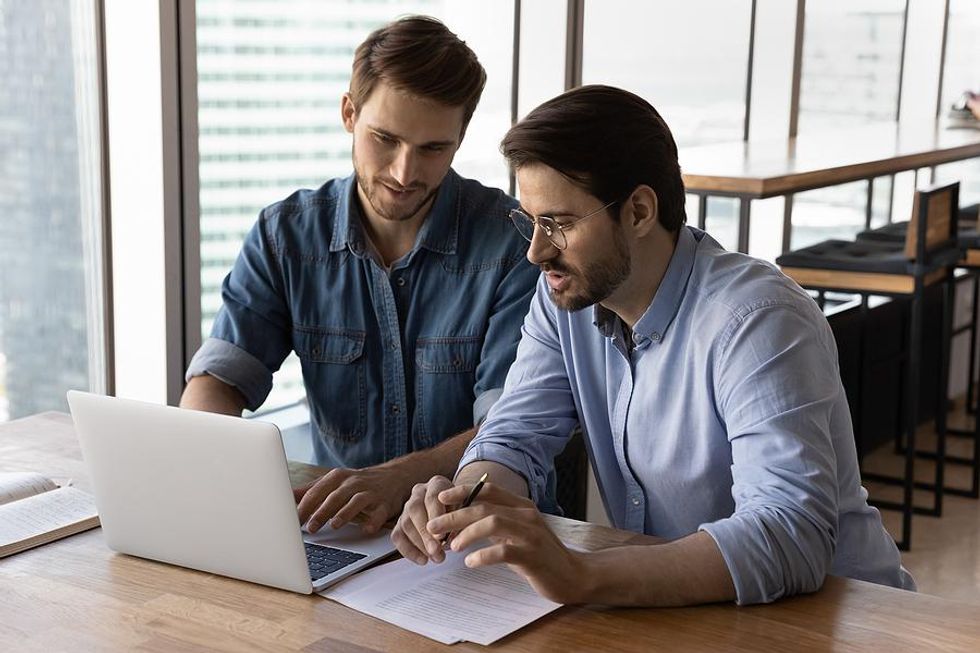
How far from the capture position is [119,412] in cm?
153

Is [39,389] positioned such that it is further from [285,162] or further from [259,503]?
[259,503]

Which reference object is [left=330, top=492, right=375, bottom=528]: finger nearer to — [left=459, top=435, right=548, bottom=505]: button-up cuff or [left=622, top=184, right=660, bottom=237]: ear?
[left=459, top=435, right=548, bottom=505]: button-up cuff

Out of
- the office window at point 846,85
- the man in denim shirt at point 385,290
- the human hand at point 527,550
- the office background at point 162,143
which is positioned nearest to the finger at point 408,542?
the human hand at point 527,550

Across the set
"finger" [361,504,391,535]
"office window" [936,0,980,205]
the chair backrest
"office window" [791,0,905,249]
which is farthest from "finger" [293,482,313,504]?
"office window" [936,0,980,205]

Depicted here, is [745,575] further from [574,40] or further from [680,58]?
[680,58]

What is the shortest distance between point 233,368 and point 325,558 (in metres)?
0.72

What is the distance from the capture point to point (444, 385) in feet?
7.30

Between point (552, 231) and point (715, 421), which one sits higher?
point (552, 231)

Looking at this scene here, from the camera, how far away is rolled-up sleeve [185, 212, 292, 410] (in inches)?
88.2

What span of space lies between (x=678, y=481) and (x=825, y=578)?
0.93 feet

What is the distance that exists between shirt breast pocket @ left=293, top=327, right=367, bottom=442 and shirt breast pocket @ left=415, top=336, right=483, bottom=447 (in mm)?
110

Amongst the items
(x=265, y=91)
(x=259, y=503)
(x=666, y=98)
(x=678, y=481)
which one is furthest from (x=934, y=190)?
(x=259, y=503)

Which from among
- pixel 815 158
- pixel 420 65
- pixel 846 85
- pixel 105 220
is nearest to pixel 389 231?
pixel 420 65

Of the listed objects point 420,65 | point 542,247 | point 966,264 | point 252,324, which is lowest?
point 966,264
